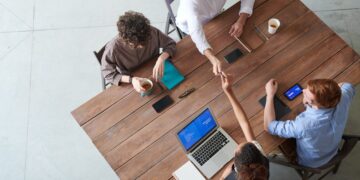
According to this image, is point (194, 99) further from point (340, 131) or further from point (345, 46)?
point (345, 46)

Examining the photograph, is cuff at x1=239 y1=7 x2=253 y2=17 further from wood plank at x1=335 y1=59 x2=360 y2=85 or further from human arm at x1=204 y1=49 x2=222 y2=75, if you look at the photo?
wood plank at x1=335 y1=59 x2=360 y2=85

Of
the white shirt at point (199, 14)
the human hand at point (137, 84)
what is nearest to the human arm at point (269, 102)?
the white shirt at point (199, 14)

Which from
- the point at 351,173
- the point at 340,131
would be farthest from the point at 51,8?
the point at 351,173

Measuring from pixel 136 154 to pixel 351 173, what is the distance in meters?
1.79

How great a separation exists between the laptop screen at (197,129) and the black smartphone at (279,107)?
384 mm

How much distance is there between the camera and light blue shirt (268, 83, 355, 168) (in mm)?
1860

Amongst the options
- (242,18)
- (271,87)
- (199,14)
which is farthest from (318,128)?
(199,14)

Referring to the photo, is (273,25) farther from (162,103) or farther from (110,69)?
(110,69)

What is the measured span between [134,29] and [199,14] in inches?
24.9

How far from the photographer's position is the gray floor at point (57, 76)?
291 centimetres

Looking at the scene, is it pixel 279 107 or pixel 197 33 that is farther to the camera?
pixel 197 33

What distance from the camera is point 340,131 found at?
1.93 m

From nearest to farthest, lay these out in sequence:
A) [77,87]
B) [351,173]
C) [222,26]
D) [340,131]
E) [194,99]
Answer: [340,131], [194,99], [222,26], [351,173], [77,87]

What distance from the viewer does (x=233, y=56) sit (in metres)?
2.29
